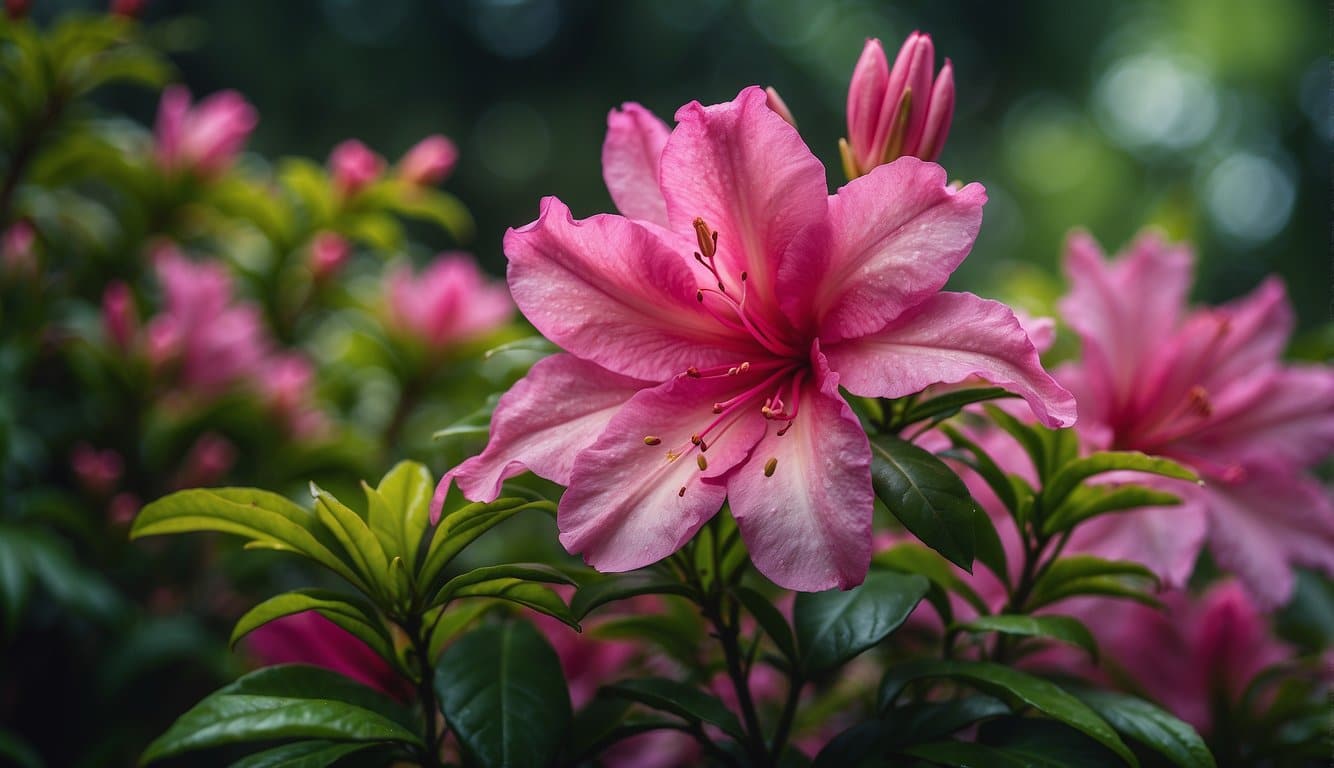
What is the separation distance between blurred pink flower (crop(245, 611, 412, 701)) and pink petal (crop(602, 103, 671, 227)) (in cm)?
47

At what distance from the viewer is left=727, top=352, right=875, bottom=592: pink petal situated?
2.05ft

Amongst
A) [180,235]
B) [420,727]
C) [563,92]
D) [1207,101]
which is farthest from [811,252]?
[1207,101]

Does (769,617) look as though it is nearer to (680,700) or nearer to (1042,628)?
(680,700)

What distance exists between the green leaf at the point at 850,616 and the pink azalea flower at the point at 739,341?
4.7 inches

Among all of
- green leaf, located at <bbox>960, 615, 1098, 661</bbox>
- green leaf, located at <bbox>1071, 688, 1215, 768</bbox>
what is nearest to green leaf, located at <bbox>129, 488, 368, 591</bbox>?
green leaf, located at <bbox>960, 615, 1098, 661</bbox>

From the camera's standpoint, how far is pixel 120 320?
1.37 metres

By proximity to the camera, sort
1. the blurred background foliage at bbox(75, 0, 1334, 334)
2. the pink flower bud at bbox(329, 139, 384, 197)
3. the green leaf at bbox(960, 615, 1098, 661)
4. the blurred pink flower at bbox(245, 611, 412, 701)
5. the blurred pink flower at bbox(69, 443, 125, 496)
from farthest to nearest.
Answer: the blurred background foliage at bbox(75, 0, 1334, 334) < the pink flower bud at bbox(329, 139, 384, 197) < the blurred pink flower at bbox(69, 443, 125, 496) < the blurred pink flower at bbox(245, 611, 412, 701) < the green leaf at bbox(960, 615, 1098, 661)

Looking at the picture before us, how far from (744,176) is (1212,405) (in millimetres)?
586

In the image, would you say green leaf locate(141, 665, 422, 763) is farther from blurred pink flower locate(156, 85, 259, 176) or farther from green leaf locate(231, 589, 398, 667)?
blurred pink flower locate(156, 85, 259, 176)

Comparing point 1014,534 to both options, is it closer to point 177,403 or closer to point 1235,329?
point 1235,329

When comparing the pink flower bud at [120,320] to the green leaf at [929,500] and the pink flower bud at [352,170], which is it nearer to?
the pink flower bud at [352,170]

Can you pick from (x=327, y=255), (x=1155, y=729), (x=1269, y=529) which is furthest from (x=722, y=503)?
(x=327, y=255)

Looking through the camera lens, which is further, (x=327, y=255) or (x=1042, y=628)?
(x=327, y=255)

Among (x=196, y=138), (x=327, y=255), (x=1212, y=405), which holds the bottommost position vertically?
(x=1212, y=405)
